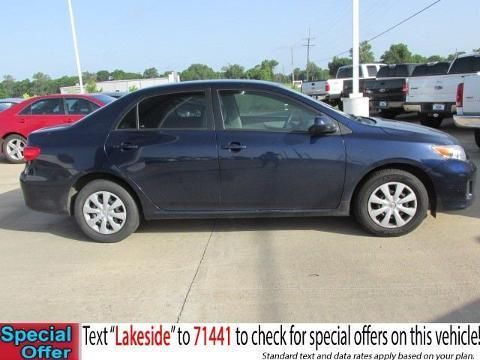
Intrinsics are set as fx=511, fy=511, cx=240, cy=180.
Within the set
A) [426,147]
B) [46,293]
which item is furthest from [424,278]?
[46,293]

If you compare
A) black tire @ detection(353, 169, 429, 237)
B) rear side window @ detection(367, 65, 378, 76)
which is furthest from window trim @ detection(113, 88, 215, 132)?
rear side window @ detection(367, 65, 378, 76)

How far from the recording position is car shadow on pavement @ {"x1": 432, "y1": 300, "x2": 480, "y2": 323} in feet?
11.2

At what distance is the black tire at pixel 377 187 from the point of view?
16.2 ft

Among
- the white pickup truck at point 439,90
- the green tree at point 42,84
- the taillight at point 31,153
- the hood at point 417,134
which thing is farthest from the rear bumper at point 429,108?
the green tree at point 42,84

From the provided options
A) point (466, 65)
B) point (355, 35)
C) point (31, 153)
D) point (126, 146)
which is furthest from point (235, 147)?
point (466, 65)

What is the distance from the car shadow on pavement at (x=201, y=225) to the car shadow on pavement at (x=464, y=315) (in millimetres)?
1650

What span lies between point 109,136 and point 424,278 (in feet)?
10.5

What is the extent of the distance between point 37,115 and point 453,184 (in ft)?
30.8

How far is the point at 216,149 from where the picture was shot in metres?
4.96

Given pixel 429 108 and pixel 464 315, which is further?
pixel 429 108

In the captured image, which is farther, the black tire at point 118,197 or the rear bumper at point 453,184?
the black tire at point 118,197

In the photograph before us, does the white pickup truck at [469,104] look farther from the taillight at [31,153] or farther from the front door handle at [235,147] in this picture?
the taillight at [31,153]

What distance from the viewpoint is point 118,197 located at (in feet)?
17.0

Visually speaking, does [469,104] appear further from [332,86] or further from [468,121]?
[332,86]
